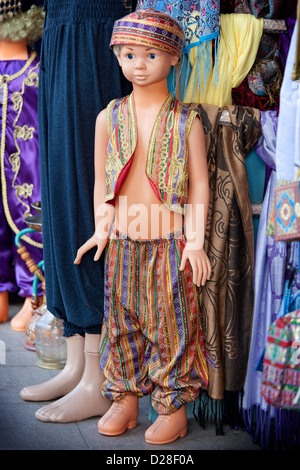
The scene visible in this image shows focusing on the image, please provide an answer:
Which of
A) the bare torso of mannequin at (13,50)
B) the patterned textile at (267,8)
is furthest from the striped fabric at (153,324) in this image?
the bare torso of mannequin at (13,50)

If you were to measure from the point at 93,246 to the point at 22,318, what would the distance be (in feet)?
4.11

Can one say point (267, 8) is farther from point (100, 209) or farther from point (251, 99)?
point (100, 209)

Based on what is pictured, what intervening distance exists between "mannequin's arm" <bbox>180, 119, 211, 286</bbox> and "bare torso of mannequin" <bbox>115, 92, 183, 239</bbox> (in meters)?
0.05

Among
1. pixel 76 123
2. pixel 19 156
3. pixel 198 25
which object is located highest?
pixel 198 25

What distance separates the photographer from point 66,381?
2.70 m

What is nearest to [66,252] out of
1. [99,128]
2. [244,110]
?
[99,128]

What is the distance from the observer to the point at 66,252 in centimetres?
252

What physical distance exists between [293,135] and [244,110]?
44 cm

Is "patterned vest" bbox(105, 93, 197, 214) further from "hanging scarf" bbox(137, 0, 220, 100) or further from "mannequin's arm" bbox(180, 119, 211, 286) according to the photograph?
"hanging scarf" bbox(137, 0, 220, 100)

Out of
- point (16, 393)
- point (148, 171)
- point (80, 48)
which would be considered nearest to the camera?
point (148, 171)

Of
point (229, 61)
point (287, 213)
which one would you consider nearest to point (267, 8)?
point (229, 61)

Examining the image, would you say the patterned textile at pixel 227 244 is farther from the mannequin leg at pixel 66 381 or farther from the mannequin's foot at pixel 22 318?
the mannequin's foot at pixel 22 318

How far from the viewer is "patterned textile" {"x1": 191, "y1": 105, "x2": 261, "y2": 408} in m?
2.40
